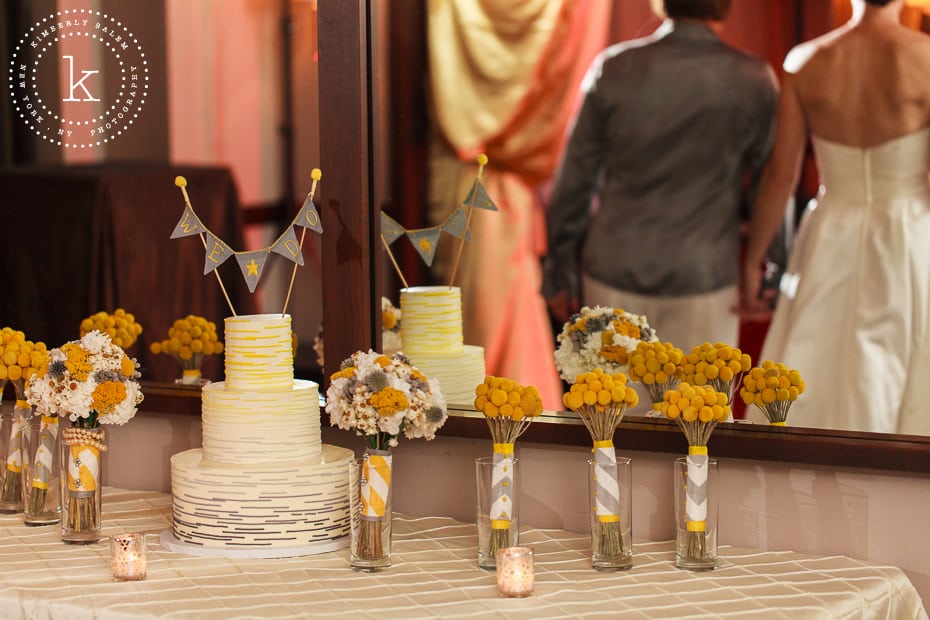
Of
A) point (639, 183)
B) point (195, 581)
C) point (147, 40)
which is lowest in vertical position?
point (195, 581)

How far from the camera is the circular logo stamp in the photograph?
7.55 feet

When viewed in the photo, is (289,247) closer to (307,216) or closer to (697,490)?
(307,216)

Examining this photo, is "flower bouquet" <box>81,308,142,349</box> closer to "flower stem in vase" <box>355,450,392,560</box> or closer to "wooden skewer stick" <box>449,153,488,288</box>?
"wooden skewer stick" <box>449,153,488,288</box>

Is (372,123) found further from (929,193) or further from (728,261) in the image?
(929,193)

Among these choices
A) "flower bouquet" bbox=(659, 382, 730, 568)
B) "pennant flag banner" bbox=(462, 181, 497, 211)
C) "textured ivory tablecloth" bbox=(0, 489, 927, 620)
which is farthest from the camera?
"pennant flag banner" bbox=(462, 181, 497, 211)

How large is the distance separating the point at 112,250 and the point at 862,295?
1.42 metres

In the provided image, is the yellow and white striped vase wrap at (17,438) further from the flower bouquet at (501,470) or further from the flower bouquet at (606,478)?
the flower bouquet at (606,478)

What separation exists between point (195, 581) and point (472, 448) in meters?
0.51

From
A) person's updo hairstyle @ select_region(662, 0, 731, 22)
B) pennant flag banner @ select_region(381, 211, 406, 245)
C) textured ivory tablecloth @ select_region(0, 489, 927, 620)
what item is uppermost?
person's updo hairstyle @ select_region(662, 0, 731, 22)

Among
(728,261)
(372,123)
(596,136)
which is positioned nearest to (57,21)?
(372,123)

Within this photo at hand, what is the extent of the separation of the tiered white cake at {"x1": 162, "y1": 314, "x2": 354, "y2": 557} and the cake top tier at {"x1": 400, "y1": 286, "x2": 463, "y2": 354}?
0.78 feet

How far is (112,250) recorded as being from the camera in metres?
2.44

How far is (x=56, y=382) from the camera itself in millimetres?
1863

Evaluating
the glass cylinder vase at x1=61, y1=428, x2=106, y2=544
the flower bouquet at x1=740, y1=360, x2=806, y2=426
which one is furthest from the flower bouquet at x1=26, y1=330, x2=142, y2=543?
the flower bouquet at x1=740, y1=360, x2=806, y2=426
